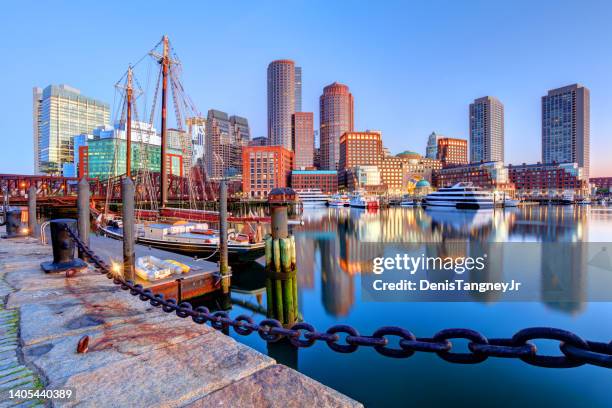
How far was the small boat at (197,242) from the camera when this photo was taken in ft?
64.4

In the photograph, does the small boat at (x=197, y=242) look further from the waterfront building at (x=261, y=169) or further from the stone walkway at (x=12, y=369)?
the waterfront building at (x=261, y=169)

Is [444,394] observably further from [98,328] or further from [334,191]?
[334,191]

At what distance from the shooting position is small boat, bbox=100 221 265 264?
1964cm

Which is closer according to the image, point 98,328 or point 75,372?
point 75,372

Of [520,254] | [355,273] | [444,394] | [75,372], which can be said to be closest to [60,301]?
[75,372]

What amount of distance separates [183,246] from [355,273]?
1213cm

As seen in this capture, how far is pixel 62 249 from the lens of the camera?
7031mm

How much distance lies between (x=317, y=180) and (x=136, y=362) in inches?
7133

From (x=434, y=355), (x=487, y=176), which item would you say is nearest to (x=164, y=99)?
(x=434, y=355)

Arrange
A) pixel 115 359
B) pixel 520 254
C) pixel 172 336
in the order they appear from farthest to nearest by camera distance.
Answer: pixel 520 254 < pixel 172 336 < pixel 115 359

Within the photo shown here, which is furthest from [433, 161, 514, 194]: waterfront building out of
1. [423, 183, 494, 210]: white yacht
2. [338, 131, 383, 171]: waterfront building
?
[338, 131, 383, 171]: waterfront building

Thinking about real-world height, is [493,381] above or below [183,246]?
below

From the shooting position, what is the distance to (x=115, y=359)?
121 inches

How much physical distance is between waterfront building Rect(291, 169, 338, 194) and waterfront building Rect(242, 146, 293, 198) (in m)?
11.5
